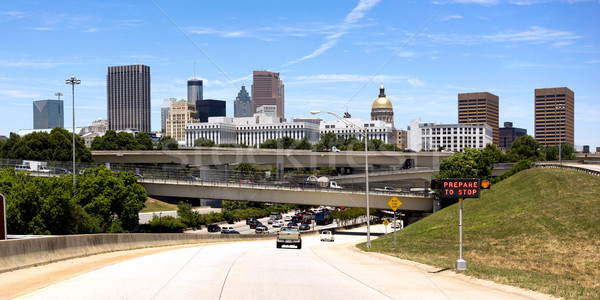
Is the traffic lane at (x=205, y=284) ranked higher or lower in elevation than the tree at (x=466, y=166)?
lower

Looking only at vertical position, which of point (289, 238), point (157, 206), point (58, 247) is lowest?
point (157, 206)

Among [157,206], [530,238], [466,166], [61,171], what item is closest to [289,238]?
[530,238]

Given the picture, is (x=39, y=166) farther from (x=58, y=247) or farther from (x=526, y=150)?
(x=526, y=150)

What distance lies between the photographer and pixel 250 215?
12962 cm

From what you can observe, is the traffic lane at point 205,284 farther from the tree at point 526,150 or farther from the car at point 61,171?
the tree at point 526,150

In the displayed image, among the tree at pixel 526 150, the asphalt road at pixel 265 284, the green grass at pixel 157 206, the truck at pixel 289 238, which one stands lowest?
the green grass at pixel 157 206

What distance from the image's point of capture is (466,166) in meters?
93.1

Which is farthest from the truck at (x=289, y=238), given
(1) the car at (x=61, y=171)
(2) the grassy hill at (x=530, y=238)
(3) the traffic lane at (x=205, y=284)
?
(1) the car at (x=61, y=171)

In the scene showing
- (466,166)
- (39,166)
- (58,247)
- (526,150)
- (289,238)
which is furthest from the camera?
(526,150)

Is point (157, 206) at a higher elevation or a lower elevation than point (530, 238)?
lower

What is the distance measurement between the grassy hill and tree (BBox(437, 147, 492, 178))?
92.2ft

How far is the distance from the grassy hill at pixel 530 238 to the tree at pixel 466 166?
2811cm

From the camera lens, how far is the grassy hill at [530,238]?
24016 mm

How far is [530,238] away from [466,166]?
5620 cm
